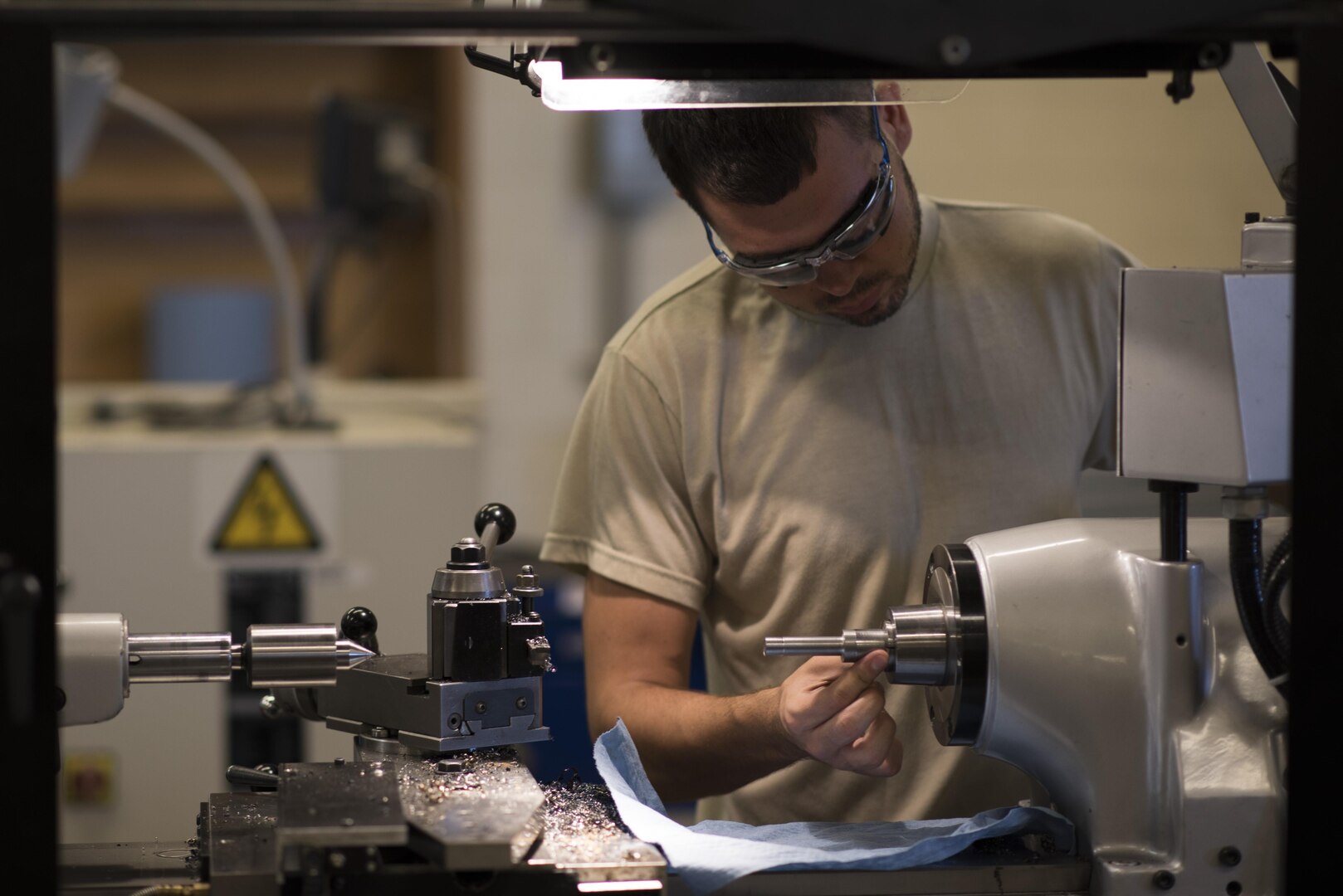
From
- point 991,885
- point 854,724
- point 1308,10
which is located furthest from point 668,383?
point 1308,10

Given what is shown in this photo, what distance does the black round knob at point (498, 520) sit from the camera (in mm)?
1071

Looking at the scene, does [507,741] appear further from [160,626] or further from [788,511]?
[160,626]

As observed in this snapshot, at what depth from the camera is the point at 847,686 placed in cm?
100

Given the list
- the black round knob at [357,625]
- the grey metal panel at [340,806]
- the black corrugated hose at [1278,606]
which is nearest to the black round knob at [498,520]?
the black round knob at [357,625]

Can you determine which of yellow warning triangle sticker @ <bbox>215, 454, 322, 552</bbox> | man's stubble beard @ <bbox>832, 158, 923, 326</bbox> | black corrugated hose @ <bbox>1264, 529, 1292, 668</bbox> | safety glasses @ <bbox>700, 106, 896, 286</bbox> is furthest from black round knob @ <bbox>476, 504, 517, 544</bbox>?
yellow warning triangle sticker @ <bbox>215, 454, 322, 552</bbox>

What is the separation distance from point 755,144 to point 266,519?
4.20 ft

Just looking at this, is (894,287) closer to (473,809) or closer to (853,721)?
(853,721)

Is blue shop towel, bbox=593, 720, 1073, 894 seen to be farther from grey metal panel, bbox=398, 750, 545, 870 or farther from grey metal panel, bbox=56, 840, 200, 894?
grey metal panel, bbox=56, 840, 200, 894

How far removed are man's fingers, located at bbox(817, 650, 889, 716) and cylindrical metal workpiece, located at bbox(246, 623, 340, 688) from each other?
0.35 metres

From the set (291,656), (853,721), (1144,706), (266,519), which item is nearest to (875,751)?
(853,721)

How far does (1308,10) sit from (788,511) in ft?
2.35

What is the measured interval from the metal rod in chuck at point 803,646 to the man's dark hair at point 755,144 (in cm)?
42

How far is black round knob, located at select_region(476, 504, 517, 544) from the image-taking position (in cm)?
107

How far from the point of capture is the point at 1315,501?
2.53 ft
